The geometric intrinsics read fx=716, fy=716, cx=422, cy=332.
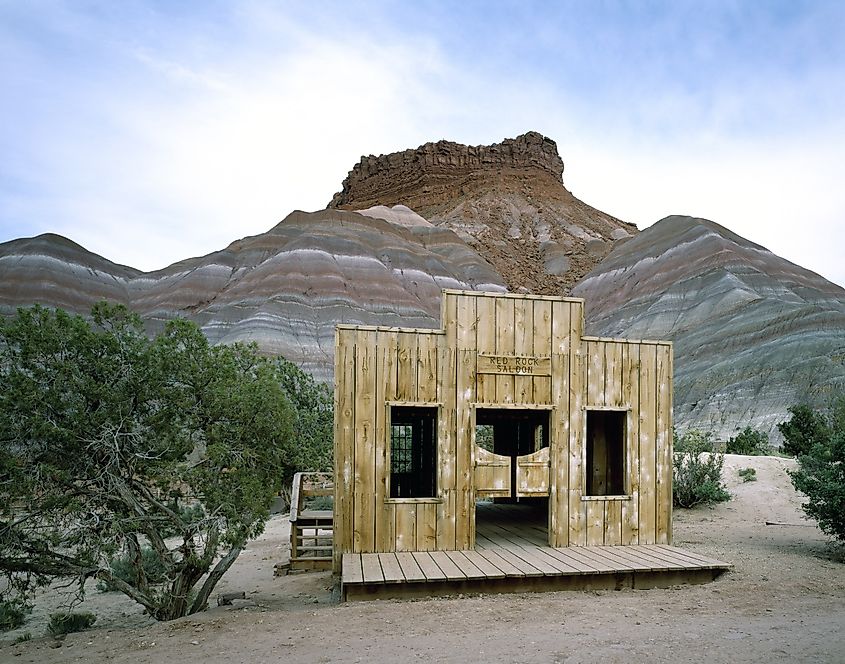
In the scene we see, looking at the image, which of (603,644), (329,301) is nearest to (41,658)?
(603,644)

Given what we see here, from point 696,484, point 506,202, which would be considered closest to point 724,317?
point 696,484

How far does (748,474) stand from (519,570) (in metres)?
9.80

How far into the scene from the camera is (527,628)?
6406mm

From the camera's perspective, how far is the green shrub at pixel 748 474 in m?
15.5

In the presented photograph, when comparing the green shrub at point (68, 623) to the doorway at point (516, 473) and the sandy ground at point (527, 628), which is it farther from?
the doorway at point (516, 473)

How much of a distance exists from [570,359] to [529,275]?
220 feet

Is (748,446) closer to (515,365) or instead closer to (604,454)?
(604,454)

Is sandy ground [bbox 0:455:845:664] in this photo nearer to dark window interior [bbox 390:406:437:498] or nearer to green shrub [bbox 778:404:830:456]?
dark window interior [bbox 390:406:437:498]

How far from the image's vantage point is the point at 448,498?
889cm

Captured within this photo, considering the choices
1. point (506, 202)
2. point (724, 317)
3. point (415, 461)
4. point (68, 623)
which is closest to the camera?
point (68, 623)

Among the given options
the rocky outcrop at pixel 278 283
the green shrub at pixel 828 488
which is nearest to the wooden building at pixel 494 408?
the green shrub at pixel 828 488

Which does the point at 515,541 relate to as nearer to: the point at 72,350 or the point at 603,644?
the point at 603,644

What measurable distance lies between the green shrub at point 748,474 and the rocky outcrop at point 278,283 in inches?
1252

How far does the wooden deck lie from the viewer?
24.7 ft
